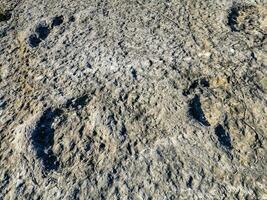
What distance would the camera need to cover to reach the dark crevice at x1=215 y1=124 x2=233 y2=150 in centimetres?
271

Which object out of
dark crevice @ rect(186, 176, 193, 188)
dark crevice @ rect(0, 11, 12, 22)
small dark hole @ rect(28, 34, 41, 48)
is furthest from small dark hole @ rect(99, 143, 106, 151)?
dark crevice @ rect(0, 11, 12, 22)

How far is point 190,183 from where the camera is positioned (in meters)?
2.52

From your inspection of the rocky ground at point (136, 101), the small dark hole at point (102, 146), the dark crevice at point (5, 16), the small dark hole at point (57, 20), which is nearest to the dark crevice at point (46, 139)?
the rocky ground at point (136, 101)

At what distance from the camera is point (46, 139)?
2885mm

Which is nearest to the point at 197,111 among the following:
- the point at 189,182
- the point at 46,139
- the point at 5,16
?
the point at 189,182

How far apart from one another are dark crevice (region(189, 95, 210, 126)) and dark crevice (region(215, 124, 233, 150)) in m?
0.08

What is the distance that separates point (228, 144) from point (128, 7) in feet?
5.72

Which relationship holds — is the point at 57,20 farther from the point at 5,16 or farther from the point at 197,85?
the point at 197,85

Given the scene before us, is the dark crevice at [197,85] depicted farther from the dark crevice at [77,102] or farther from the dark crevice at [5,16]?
the dark crevice at [5,16]

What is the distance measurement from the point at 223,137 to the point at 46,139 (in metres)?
1.14

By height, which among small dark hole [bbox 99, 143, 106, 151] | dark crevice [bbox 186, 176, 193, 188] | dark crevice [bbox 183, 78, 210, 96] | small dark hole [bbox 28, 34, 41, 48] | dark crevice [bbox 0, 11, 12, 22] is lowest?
dark crevice [bbox 183, 78, 210, 96]

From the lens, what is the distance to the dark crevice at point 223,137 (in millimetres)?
2710

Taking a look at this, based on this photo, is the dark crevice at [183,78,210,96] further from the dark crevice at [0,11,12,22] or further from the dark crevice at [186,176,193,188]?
the dark crevice at [0,11,12,22]

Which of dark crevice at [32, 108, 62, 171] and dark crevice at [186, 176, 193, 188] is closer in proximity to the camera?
dark crevice at [186, 176, 193, 188]
